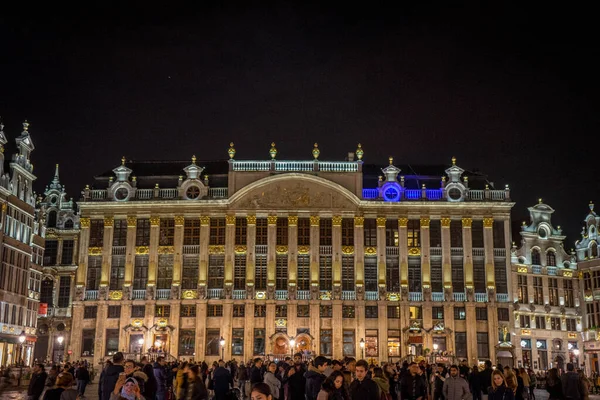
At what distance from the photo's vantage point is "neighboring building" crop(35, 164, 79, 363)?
6644 centimetres

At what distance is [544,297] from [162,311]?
33542 millimetres

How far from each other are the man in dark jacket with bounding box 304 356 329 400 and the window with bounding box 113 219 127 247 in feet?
160

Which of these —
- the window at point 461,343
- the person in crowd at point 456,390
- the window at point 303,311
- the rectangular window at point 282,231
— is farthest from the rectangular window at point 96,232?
the person in crowd at point 456,390

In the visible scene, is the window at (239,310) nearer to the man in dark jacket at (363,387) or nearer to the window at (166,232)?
the window at (166,232)

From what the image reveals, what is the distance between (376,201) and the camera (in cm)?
6328

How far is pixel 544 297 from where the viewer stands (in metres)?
65.7

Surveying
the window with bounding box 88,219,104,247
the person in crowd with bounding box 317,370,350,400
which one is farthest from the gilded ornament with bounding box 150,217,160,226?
the person in crowd with bounding box 317,370,350,400

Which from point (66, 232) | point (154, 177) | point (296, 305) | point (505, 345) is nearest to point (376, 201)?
point (296, 305)

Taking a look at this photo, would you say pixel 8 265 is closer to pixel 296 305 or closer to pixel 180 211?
pixel 180 211

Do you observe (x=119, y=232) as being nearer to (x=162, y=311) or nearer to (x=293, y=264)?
(x=162, y=311)

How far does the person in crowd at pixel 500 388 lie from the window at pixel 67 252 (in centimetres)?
5944

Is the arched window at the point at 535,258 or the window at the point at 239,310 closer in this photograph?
the window at the point at 239,310

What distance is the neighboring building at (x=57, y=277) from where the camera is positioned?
2616 inches

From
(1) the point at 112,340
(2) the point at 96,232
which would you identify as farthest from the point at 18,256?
(1) the point at 112,340
